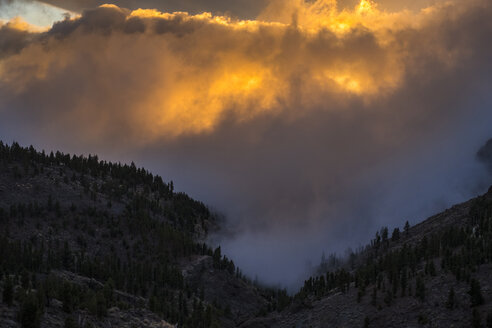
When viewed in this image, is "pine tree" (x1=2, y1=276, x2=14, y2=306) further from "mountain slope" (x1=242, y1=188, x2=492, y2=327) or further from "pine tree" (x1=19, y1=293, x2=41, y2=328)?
"mountain slope" (x1=242, y1=188, x2=492, y2=327)

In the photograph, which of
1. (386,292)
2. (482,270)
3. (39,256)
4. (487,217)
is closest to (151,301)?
(39,256)

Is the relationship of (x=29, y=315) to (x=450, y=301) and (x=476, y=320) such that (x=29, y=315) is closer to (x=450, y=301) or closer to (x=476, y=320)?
(x=476, y=320)

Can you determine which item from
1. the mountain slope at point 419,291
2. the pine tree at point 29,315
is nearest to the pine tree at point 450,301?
the mountain slope at point 419,291

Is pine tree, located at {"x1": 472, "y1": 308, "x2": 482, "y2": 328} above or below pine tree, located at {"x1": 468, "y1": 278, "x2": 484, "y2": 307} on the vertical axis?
below

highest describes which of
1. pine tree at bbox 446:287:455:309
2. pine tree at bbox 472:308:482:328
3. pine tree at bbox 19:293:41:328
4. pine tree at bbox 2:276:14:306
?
pine tree at bbox 446:287:455:309

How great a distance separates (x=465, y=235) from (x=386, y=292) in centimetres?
3332

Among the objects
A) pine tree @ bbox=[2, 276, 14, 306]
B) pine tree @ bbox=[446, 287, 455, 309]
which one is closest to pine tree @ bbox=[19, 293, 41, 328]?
pine tree @ bbox=[2, 276, 14, 306]

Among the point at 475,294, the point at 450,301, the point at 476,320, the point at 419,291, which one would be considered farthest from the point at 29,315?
the point at 419,291

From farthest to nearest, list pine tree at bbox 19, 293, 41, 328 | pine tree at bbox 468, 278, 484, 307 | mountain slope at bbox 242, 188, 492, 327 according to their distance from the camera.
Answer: mountain slope at bbox 242, 188, 492, 327 → pine tree at bbox 468, 278, 484, 307 → pine tree at bbox 19, 293, 41, 328

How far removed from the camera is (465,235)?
158375 millimetres

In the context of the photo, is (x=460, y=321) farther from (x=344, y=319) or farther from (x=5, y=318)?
(x=5, y=318)

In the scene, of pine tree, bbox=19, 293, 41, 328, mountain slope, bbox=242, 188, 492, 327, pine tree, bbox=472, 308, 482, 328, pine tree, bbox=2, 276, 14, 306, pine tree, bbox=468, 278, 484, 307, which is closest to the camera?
pine tree, bbox=19, 293, 41, 328

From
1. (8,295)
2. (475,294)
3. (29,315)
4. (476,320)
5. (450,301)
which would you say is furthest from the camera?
(450,301)

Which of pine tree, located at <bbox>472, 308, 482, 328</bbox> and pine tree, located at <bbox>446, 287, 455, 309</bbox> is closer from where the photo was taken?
pine tree, located at <bbox>472, 308, 482, 328</bbox>
